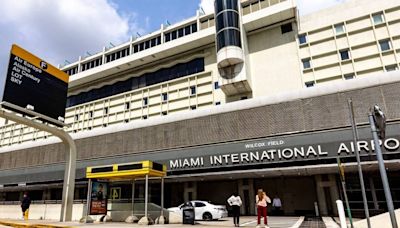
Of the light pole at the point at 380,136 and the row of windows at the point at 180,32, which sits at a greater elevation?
the row of windows at the point at 180,32

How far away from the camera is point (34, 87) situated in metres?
17.5

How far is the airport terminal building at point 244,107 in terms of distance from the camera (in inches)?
814

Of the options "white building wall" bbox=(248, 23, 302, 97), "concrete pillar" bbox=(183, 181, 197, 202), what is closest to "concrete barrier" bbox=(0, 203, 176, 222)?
"concrete pillar" bbox=(183, 181, 197, 202)

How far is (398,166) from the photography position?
61.3 ft

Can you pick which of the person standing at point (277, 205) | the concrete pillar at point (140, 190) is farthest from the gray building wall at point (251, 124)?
the person standing at point (277, 205)

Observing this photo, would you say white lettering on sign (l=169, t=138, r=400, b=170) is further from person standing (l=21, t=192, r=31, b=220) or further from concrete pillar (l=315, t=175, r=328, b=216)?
person standing (l=21, t=192, r=31, b=220)

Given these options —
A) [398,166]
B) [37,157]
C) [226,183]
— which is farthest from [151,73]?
[398,166]

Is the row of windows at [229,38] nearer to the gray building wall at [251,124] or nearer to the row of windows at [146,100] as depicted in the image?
the row of windows at [146,100]

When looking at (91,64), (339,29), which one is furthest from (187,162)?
A: (91,64)

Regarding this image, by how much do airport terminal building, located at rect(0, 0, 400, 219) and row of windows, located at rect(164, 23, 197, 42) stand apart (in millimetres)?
172

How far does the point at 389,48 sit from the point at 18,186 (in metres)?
43.5

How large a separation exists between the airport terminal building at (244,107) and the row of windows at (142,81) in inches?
7.3

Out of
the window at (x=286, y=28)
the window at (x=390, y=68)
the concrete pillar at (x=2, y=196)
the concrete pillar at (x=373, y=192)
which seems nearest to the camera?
the concrete pillar at (x=373, y=192)

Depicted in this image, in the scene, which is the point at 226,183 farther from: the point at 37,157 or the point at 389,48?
the point at 37,157
